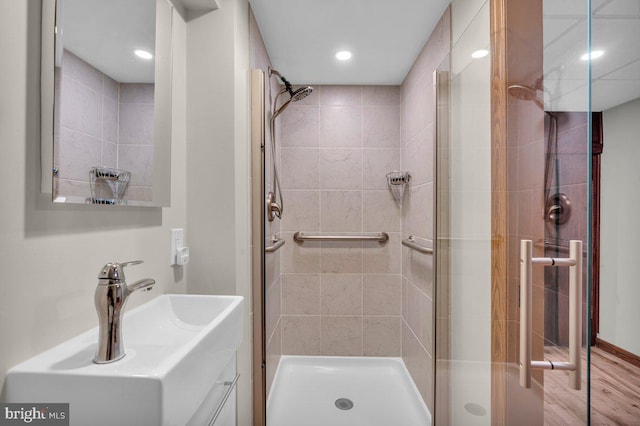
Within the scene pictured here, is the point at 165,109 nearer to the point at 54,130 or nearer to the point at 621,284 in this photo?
the point at 54,130

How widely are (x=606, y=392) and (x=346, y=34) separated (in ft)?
6.43

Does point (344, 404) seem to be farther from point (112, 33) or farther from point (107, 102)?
point (112, 33)

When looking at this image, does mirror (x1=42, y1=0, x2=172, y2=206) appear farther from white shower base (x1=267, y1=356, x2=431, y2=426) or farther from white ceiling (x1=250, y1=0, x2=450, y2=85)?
white shower base (x1=267, y1=356, x2=431, y2=426)

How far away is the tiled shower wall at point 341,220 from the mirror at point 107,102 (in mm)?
1394

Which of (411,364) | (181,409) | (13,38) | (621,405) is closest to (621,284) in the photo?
(621,405)

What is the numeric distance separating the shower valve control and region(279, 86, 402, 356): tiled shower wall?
1257mm

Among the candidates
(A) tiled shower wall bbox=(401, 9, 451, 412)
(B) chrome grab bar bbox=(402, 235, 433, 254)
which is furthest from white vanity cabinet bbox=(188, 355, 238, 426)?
(B) chrome grab bar bbox=(402, 235, 433, 254)

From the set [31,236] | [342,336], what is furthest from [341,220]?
[31,236]

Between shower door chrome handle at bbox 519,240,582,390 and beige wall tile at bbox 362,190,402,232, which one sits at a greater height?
beige wall tile at bbox 362,190,402,232

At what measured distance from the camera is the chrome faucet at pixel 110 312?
0.67 meters

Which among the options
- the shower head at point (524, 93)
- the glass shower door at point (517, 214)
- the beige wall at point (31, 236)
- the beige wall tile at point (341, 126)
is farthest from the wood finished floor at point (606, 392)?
the beige wall tile at point (341, 126)

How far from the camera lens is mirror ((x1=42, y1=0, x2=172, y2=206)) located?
0.67 m

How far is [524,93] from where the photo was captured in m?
0.83

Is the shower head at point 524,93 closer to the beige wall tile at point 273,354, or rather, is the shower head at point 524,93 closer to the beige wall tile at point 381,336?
the beige wall tile at point 273,354
